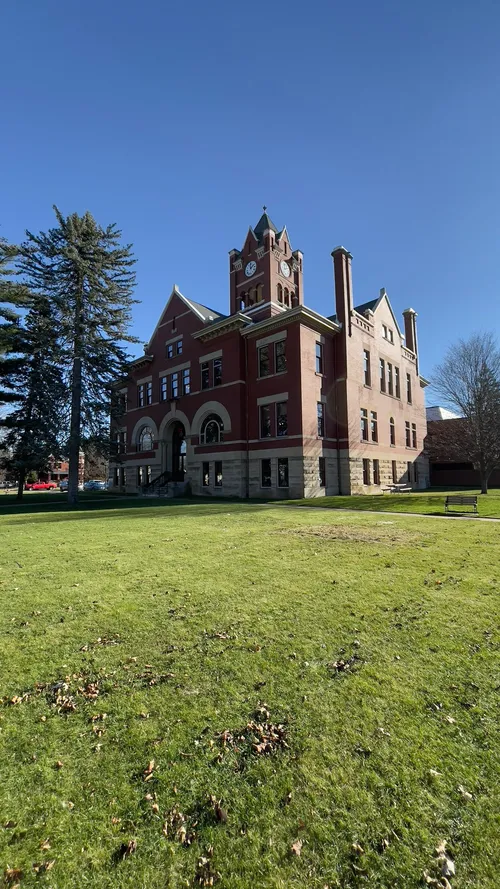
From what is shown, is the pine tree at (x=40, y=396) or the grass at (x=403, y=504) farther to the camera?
the pine tree at (x=40, y=396)

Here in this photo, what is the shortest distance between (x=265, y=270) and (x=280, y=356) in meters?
12.1

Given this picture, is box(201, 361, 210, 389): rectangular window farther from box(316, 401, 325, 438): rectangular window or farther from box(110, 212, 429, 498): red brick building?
box(316, 401, 325, 438): rectangular window

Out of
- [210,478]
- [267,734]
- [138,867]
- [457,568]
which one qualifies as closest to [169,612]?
[267,734]

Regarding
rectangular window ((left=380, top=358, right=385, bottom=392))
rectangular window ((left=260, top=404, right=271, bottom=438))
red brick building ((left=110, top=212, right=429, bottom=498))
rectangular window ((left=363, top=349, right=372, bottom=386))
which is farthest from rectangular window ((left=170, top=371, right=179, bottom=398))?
rectangular window ((left=380, top=358, right=385, bottom=392))

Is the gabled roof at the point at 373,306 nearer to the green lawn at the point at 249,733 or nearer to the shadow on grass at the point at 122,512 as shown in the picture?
the shadow on grass at the point at 122,512

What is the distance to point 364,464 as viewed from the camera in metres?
31.2

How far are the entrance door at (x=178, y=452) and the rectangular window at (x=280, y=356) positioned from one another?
12205 millimetres

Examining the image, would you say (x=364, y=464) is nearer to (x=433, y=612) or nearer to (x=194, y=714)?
(x=433, y=612)

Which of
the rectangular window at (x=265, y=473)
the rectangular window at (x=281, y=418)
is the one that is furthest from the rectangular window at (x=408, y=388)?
the rectangular window at (x=265, y=473)

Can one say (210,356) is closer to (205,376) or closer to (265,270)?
(205,376)

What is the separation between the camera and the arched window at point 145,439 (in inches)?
1527

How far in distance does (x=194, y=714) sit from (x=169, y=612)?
225cm

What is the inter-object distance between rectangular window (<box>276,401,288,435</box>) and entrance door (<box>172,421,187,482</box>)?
11576 millimetres

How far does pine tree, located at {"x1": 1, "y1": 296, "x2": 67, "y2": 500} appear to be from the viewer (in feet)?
89.1
